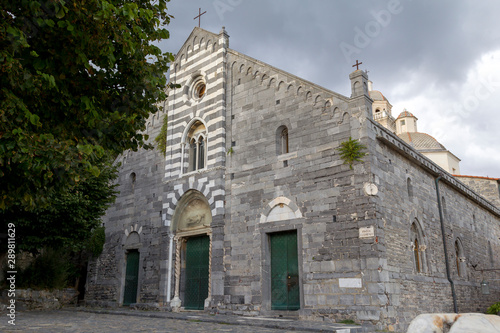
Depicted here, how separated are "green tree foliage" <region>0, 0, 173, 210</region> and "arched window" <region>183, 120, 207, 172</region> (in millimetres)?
9580

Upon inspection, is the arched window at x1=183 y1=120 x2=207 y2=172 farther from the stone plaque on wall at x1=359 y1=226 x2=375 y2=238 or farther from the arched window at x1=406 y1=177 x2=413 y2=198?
the arched window at x1=406 y1=177 x2=413 y2=198

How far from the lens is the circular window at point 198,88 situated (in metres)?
18.0

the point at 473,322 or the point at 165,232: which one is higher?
the point at 165,232

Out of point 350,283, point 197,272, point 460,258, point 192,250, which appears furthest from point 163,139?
point 460,258

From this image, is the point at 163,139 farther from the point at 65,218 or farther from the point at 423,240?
the point at 423,240

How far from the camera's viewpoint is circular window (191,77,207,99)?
1800 centimetres

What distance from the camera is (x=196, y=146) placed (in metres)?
17.5

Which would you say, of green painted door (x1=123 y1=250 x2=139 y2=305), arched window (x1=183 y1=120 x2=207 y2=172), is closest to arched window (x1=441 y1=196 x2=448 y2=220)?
arched window (x1=183 y1=120 x2=207 y2=172)

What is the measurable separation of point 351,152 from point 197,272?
747cm

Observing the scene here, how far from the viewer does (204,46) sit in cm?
1814

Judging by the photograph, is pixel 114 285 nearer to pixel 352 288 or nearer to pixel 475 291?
pixel 352 288

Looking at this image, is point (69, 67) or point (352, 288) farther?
point (352, 288)

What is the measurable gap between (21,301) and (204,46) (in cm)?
1224

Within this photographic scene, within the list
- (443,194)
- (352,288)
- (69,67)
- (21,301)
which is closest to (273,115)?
(352,288)
